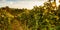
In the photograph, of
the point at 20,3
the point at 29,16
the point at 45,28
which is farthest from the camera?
the point at 20,3

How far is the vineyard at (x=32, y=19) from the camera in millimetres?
1624

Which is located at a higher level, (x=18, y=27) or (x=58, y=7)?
(x=58, y=7)

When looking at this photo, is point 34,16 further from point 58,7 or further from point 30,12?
point 58,7

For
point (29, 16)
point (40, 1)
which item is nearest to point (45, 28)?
point (29, 16)

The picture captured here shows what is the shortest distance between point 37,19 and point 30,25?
0.10 metres

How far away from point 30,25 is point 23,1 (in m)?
0.57

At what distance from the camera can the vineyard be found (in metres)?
1.62

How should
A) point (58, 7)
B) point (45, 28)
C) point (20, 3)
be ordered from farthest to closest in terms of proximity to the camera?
point (20, 3), point (58, 7), point (45, 28)

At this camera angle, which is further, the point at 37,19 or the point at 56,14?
the point at 56,14

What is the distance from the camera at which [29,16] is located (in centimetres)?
174

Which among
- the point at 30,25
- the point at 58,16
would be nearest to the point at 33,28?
the point at 30,25

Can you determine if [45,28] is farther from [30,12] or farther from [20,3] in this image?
[20,3]

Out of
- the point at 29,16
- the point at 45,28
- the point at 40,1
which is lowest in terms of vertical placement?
the point at 45,28

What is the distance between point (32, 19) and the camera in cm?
168
